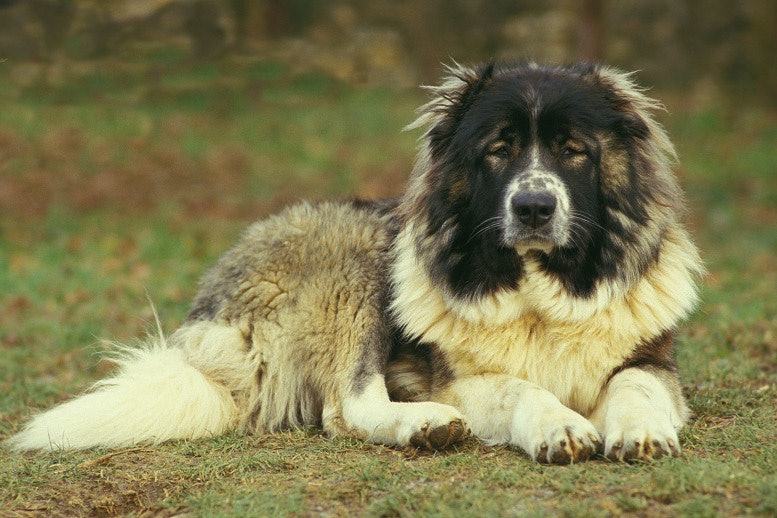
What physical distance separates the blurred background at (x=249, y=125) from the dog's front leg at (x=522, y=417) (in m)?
2.48

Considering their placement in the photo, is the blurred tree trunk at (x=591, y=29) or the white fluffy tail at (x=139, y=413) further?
the blurred tree trunk at (x=591, y=29)

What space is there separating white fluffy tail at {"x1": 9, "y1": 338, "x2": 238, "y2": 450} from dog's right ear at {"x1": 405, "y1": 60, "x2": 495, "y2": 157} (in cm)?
169

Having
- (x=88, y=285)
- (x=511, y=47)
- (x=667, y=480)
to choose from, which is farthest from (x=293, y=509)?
(x=511, y=47)

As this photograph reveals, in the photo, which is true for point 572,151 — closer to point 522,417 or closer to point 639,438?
point 522,417

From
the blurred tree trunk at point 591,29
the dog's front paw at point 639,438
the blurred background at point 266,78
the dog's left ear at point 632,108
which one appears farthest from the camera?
the blurred tree trunk at point 591,29

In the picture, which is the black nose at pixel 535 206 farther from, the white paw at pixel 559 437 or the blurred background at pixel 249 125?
the blurred background at pixel 249 125

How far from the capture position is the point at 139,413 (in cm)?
468

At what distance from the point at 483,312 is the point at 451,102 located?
1.07 metres

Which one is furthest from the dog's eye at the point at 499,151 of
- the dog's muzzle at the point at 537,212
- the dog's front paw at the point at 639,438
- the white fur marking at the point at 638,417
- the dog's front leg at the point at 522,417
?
the dog's front paw at the point at 639,438

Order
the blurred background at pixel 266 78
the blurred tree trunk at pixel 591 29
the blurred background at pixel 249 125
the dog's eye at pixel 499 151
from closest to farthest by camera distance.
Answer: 1. the dog's eye at pixel 499 151
2. the blurred background at pixel 249 125
3. the blurred background at pixel 266 78
4. the blurred tree trunk at pixel 591 29

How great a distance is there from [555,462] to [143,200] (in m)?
10.8

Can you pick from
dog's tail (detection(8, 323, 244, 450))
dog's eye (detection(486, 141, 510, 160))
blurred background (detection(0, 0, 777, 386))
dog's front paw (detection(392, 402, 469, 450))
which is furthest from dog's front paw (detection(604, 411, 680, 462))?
blurred background (detection(0, 0, 777, 386))

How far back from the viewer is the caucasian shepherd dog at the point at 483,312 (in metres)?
4.40

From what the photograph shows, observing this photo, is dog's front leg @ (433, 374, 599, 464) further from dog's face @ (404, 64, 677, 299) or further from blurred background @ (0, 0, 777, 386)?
blurred background @ (0, 0, 777, 386)
